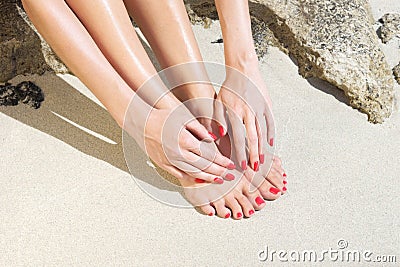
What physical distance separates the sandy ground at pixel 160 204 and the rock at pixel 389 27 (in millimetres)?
386

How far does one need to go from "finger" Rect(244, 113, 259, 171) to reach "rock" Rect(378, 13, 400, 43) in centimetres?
86

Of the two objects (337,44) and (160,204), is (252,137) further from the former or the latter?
(337,44)

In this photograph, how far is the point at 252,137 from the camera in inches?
71.6

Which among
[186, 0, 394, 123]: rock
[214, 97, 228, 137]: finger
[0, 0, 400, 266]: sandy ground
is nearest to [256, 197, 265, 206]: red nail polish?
[0, 0, 400, 266]: sandy ground

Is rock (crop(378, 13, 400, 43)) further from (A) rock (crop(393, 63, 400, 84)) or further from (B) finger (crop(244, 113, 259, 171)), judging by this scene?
(B) finger (crop(244, 113, 259, 171))

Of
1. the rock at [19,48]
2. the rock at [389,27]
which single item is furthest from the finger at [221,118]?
the rock at [389,27]

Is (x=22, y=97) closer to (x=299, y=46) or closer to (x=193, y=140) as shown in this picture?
(x=193, y=140)

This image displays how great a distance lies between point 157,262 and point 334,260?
48cm

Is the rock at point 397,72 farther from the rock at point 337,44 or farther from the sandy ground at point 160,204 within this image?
the sandy ground at point 160,204

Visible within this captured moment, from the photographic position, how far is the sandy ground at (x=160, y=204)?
1.78 metres

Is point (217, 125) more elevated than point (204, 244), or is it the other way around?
point (217, 125)

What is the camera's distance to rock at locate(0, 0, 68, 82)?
217cm

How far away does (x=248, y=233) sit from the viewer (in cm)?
182

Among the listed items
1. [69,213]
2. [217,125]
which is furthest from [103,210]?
[217,125]
